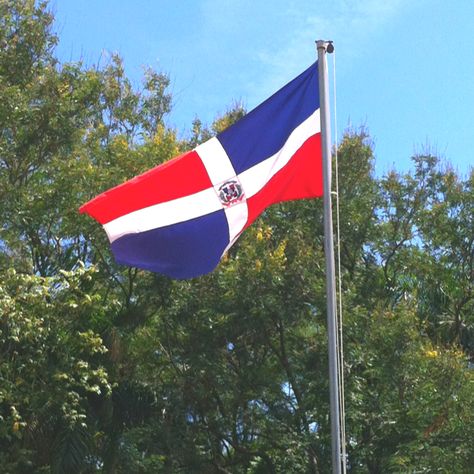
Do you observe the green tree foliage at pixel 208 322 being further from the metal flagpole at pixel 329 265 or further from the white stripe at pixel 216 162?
the metal flagpole at pixel 329 265

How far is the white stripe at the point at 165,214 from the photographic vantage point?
981 centimetres

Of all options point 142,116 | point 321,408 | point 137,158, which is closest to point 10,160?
point 137,158

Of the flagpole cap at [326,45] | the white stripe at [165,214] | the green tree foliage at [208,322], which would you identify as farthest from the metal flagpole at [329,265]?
the green tree foliage at [208,322]

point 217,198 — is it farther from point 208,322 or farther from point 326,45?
point 208,322

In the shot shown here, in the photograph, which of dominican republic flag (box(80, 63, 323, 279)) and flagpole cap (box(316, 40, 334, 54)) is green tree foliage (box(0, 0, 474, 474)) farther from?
flagpole cap (box(316, 40, 334, 54))

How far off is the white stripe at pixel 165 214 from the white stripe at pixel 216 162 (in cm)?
16

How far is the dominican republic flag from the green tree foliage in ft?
17.0

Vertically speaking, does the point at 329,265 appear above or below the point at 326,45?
below

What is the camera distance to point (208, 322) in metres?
18.4

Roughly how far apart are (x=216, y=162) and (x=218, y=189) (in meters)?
0.30

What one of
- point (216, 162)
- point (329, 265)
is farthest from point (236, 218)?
point (329, 265)

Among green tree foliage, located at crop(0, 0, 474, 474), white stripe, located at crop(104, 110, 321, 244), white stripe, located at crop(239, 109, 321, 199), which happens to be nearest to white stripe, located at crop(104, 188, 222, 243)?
white stripe, located at crop(104, 110, 321, 244)

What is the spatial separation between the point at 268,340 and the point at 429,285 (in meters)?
4.95

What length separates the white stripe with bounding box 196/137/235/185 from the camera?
33.3ft
